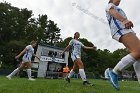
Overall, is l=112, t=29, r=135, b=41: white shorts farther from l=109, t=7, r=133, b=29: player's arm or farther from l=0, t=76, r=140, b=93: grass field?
l=0, t=76, r=140, b=93: grass field

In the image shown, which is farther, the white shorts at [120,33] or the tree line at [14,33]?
the tree line at [14,33]

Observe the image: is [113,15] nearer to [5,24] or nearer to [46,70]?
[46,70]

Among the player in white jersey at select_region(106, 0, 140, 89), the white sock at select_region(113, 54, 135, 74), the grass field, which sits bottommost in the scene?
the grass field

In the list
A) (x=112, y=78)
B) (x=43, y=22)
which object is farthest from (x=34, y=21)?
(x=112, y=78)

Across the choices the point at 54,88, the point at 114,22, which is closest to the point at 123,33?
the point at 114,22

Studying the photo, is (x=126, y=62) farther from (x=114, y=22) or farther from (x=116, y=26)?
(x=114, y=22)

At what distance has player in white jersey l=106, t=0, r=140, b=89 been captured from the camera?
6.76 m

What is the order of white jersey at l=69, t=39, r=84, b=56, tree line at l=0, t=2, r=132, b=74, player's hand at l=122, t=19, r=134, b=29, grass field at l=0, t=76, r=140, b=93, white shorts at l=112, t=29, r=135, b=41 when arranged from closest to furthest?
player's hand at l=122, t=19, r=134, b=29, white shorts at l=112, t=29, r=135, b=41, grass field at l=0, t=76, r=140, b=93, white jersey at l=69, t=39, r=84, b=56, tree line at l=0, t=2, r=132, b=74

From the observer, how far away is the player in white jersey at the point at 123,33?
6.76 meters

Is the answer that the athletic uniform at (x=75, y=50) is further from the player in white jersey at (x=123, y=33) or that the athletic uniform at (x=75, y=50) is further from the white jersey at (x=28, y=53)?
the player in white jersey at (x=123, y=33)

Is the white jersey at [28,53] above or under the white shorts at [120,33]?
above

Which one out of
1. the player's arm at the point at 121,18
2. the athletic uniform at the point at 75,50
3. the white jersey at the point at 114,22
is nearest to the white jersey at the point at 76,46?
the athletic uniform at the point at 75,50

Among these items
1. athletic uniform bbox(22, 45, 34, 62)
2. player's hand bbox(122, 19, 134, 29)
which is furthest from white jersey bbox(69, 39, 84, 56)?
player's hand bbox(122, 19, 134, 29)

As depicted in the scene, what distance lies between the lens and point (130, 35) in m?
6.88
